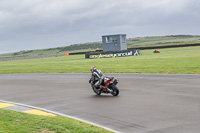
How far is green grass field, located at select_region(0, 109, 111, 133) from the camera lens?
308 inches

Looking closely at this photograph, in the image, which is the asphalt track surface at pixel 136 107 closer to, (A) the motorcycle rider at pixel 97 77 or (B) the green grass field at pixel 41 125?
(A) the motorcycle rider at pixel 97 77

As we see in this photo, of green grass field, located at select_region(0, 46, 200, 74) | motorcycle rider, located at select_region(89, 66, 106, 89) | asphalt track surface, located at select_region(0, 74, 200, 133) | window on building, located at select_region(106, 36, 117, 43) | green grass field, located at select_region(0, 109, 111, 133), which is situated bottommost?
asphalt track surface, located at select_region(0, 74, 200, 133)

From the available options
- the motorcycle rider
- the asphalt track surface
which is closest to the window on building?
the asphalt track surface

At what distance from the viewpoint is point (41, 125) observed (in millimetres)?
8445

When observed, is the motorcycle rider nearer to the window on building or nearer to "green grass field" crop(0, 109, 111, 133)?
"green grass field" crop(0, 109, 111, 133)

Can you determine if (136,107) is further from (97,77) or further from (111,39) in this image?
(111,39)

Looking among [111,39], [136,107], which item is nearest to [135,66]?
[136,107]

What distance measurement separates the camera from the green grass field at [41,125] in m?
7.82

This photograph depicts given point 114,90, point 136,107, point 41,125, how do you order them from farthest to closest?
point 114,90, point 136,107, point 41,125

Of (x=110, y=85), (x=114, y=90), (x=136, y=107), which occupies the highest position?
(x=110, y=85)

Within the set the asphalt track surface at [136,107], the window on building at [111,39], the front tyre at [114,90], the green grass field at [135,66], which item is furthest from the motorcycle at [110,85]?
the window on building at [111,39]

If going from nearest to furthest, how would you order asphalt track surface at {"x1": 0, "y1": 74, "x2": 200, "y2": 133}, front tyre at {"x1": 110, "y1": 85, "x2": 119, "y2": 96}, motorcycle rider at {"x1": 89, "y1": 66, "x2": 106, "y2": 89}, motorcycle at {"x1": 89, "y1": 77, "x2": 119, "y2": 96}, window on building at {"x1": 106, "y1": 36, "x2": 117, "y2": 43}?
asphalt track surface at {"x1": 0, "y1": 74, "x2": 200, "y2": 133}
motorcycle at {"x1": 89, "y1": 77, "x2": 119, "y2": 96}
front tyre at {"x1": 110, "y1": 85, "x2": 119, "y2": 96}
motorcycle rider at {"x1": 89, "y1": 66, "x2": 106, "y2": 89}
window on building at {"x1": 106, "y1": 36, "x2": 117, "y2": 43}

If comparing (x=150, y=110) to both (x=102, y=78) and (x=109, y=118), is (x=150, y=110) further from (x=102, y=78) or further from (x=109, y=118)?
(x=102, y=78)

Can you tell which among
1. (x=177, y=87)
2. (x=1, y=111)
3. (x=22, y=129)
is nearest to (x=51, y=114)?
(x=1, y=111)
